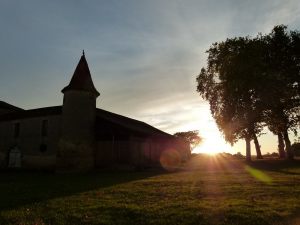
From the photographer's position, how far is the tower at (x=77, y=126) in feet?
99.0

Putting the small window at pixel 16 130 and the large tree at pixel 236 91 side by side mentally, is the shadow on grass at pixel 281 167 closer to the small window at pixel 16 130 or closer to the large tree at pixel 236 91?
the large tree at pixel 236 91

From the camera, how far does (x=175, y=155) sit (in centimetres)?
4534

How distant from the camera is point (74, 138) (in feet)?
100.0

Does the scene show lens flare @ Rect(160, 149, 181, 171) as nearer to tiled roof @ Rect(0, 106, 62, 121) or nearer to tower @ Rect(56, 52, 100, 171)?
tower @ Rect(56, 52, 100, 171)

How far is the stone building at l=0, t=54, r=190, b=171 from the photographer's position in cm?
3060

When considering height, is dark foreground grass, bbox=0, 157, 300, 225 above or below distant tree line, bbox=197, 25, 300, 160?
below

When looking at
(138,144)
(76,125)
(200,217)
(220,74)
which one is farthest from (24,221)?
(220,74)

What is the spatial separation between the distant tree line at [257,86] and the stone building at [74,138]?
30.7 feet

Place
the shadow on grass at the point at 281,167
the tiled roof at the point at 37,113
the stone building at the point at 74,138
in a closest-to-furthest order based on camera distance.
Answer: the shadow on grass at the point at 281,167 → the stone building at the point at 74,138 → the tiled roof at the point at 37,113

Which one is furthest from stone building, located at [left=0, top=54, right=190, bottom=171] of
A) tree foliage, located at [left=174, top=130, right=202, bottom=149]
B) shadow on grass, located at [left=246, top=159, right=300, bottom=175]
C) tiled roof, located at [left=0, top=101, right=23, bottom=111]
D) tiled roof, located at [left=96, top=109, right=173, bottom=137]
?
tree foliage, located at [left=174, top=130, right=202, bottom=149]

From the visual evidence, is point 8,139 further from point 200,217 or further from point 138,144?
point 200,217

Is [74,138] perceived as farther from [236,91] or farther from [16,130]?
[236,91]

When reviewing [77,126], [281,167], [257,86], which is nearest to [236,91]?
[257,86]

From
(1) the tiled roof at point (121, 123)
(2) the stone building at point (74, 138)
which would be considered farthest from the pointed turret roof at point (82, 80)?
(1) the tiled roof at point (121, 123)
